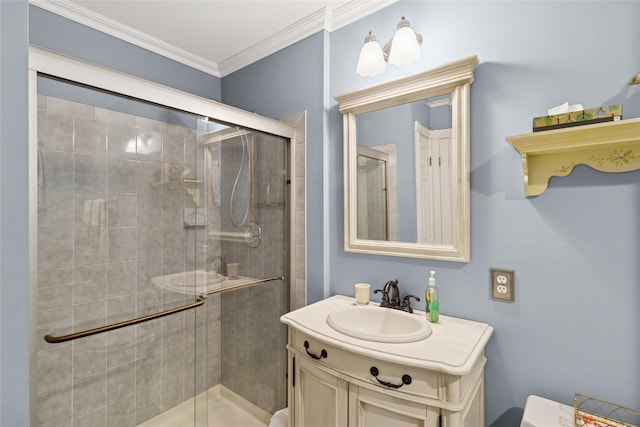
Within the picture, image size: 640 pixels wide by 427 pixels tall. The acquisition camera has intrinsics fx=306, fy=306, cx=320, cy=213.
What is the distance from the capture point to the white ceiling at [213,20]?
1780mm

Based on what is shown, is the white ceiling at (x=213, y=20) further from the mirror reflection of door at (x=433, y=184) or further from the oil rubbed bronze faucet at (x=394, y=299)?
the oil rubbed bronze faucet at (x=394, y=299)

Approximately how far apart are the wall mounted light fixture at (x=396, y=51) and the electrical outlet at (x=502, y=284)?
103 centimetres

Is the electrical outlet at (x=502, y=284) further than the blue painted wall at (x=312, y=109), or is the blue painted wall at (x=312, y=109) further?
the blue painted wall at (x=312, y=109)

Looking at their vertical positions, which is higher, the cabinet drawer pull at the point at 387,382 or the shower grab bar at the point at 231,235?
the shower grab bar at the point at 231,235

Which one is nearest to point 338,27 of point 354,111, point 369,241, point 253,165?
point 354,111

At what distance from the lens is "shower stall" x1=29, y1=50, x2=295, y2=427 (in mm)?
1136

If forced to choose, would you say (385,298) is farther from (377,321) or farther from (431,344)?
(431,344)

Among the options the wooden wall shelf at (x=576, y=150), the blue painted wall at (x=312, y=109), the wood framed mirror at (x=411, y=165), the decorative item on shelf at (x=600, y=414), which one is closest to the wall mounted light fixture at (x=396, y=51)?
the wood framed mirror at (x=411, y=165)

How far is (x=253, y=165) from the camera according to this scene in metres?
1.83

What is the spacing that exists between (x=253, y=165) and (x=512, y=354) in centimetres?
160

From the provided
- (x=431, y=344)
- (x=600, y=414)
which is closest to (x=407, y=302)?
(x=431, y=344)

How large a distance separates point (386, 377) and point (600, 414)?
798 mm

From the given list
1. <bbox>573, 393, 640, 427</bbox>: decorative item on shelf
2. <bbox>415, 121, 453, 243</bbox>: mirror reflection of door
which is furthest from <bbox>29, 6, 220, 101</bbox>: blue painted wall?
<bbox>573, 393, 640, 427</bbox>: decorative item on shelf

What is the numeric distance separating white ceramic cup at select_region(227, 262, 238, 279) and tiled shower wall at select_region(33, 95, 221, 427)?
9.7 inches
